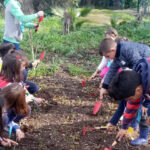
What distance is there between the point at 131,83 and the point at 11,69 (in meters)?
1.33

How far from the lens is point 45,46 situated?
671cm

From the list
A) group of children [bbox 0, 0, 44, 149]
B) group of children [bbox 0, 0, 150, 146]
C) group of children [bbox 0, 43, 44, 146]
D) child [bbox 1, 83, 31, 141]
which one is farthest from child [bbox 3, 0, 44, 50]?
child [bbox 1, 83, 31, 141]

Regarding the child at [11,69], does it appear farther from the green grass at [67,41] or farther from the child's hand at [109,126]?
the green grass at [67,41]

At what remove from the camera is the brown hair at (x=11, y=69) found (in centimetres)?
279

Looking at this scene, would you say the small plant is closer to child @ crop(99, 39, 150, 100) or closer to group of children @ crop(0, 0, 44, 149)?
group of children @ crop(0, 0, 44, 149)

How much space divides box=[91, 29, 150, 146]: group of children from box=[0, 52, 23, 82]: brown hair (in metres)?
0.93

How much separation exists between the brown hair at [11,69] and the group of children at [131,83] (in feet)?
3.04

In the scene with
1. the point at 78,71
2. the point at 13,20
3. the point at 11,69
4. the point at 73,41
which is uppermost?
the point at 13,20

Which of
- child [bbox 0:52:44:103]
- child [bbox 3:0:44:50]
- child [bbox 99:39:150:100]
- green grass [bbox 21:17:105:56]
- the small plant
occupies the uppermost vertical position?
child [bbox 3:0:44:50]

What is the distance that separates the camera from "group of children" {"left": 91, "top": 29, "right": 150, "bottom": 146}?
2.12 metres

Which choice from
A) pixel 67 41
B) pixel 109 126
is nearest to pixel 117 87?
pixel 109 126

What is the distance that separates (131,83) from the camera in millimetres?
2107

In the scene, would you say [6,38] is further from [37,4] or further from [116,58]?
[37,4]

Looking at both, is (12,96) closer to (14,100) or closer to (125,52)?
(14,100)
